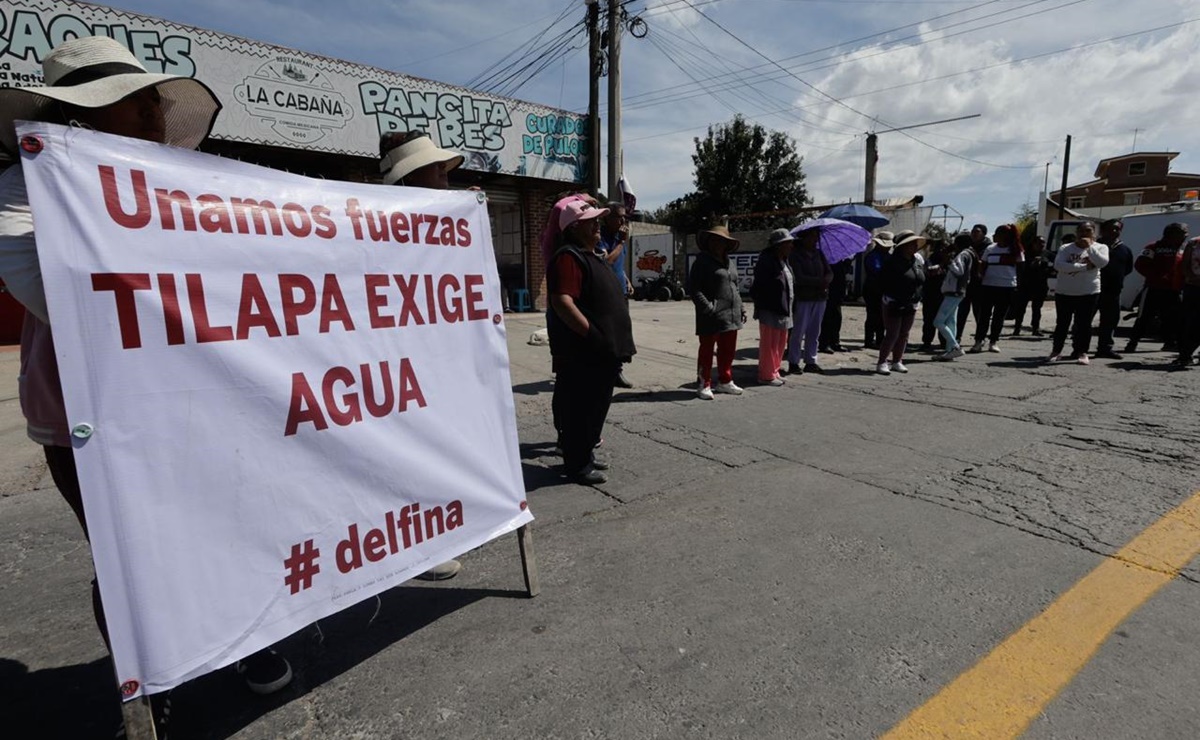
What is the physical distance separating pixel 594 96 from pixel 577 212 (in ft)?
37.4

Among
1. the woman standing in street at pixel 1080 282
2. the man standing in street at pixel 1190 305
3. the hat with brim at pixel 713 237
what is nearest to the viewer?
the hat with brim at pixel 713 237

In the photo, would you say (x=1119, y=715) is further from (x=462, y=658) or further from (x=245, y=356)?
(x=245, y=356)

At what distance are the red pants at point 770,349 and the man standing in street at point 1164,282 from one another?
5.60m

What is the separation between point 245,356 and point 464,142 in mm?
10982

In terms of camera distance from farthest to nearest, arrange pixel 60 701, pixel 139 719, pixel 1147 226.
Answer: pixel 1147 226 < pixel 60 701 < pixel 139 719

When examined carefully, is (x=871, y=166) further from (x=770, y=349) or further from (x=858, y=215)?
(x=770, y=349)

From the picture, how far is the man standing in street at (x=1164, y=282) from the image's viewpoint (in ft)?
26.8

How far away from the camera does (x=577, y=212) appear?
353 cm

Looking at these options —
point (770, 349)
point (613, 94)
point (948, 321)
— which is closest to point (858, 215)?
point (948, 321)

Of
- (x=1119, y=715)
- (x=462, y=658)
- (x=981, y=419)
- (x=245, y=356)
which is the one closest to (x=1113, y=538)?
(x=1119, y=715)

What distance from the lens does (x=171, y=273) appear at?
1604 millimetres

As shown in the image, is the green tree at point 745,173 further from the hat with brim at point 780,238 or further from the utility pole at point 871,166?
the hat with brim at point 780,238

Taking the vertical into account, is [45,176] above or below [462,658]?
above

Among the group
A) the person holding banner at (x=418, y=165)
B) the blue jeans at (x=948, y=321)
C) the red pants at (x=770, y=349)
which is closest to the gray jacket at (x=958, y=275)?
the blue jeans at (x=948, y=321)
